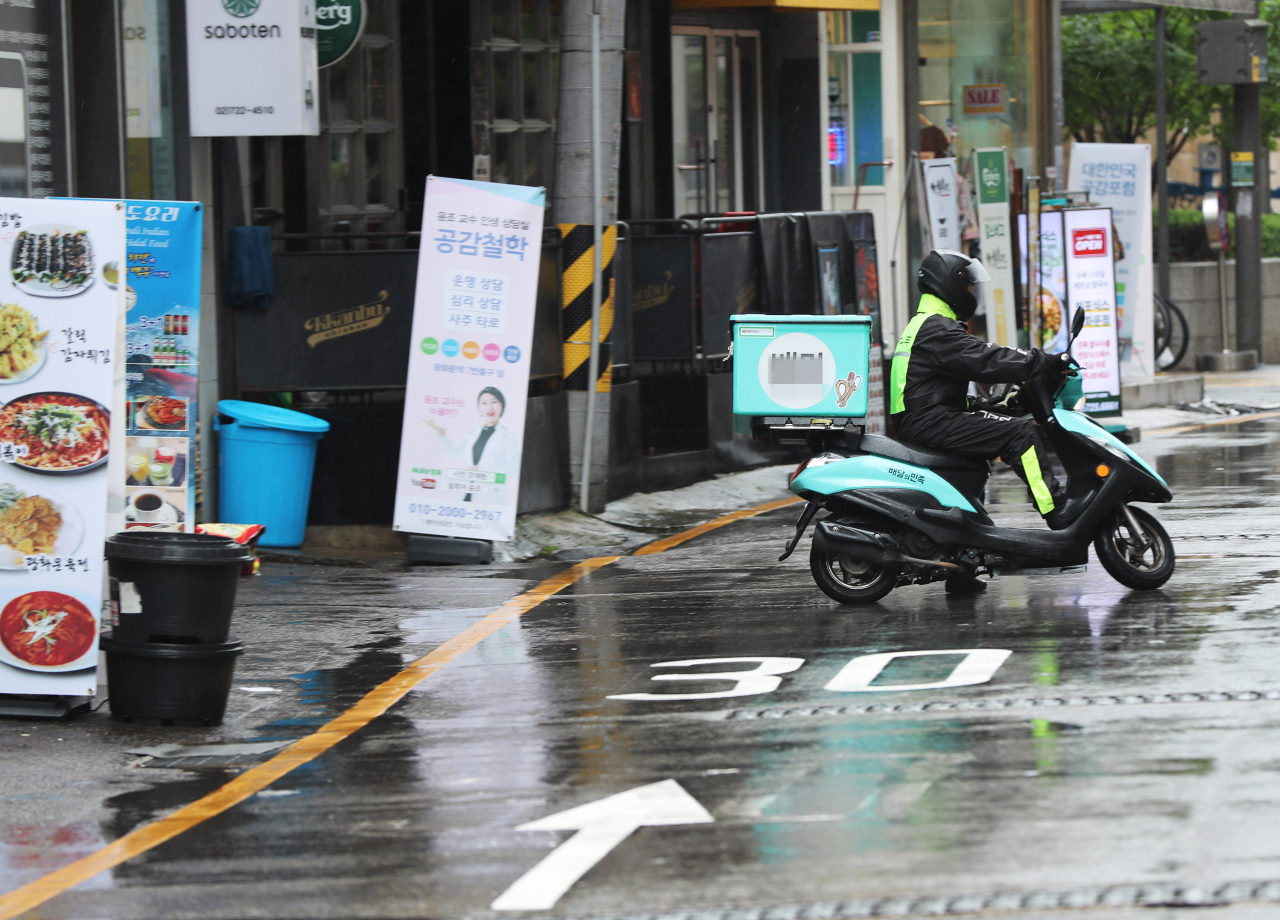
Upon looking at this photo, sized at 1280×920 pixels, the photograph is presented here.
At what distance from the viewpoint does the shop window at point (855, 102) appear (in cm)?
1873

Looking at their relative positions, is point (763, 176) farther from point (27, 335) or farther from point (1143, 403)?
point (27, 335)

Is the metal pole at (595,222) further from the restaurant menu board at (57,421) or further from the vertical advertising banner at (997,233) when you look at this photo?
the vertical advertising banner at (997,233)

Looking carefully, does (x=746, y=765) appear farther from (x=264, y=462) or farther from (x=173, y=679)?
(x=264, y=462)

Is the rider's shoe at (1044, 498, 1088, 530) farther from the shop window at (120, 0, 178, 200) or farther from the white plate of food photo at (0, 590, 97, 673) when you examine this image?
the shop window at (120, 0, 178, 200)

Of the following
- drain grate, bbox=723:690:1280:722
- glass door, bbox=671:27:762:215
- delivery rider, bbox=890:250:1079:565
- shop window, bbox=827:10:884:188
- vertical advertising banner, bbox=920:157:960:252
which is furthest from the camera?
shop window, bbox=827:10:884:188

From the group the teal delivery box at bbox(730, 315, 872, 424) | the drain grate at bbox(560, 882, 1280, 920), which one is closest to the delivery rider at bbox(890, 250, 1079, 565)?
the teal delivery box at bbox(730, 315, 872, 424)

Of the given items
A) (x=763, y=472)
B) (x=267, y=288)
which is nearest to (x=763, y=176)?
(x=763, y=472)

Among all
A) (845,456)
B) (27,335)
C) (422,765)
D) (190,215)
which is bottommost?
(422,765)

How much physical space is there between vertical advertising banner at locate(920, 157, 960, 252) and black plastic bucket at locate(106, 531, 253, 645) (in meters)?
10.0

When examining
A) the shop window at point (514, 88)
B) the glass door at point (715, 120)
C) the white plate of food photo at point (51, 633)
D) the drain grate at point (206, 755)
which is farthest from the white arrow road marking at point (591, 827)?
the glass door at point (715, 120)

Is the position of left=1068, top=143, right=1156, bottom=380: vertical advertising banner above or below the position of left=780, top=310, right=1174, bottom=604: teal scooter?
above

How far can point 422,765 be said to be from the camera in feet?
21.1

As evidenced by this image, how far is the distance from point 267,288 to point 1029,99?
1338 cm

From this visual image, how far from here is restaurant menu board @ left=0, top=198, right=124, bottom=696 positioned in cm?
737
